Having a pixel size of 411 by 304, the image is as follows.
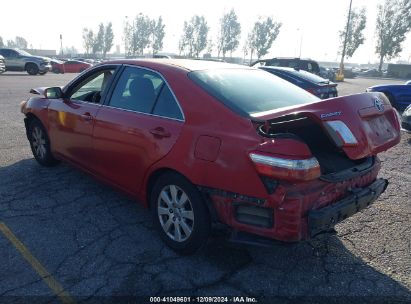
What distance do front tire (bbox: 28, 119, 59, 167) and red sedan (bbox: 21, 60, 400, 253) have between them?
4.30 ft

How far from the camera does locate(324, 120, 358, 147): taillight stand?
249cm

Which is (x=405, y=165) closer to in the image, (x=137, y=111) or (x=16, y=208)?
(x=137, y=111)

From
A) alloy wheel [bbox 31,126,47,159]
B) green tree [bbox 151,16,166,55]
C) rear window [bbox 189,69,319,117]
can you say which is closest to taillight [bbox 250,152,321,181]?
rear window [bbox 189,69,319,117]

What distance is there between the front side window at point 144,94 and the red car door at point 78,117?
0.32 m

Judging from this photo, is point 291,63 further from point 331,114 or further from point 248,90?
point 331,114

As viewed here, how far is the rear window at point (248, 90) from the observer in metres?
2.88

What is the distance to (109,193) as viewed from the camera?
14.3ft

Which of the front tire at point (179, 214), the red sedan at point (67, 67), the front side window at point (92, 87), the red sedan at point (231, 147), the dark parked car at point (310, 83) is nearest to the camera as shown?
the red sedan at point (231, 147)

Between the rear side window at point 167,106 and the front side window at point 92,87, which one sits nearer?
A: the rear side window at point 167,106

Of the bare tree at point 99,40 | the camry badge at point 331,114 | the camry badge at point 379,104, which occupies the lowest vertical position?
the camry badge at point 331,114

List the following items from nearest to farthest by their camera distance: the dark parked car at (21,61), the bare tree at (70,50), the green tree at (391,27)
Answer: the dark parked car at (21,61) → the green tree at (391,27) → the bare tree at (70,50)

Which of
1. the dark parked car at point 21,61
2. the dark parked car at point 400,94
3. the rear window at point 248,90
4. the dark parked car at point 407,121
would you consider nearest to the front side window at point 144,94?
the rear window at point 248,90

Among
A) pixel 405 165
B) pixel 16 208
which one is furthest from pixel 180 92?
pixel 405 165

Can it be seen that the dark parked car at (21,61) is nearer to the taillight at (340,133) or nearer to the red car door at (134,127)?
the red car door at (134,127)
